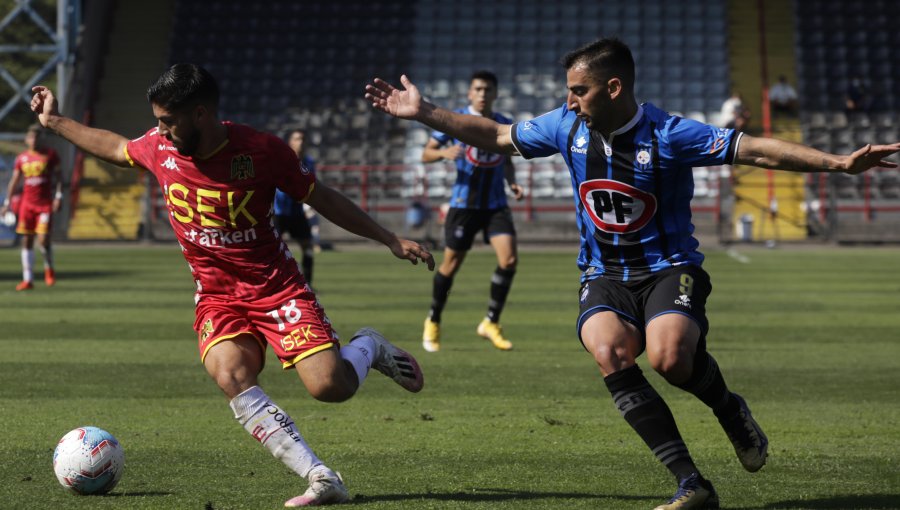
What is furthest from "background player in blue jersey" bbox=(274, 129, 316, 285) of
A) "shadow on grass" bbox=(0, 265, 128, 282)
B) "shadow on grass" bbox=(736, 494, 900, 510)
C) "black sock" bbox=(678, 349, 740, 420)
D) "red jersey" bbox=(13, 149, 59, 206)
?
"shadow on grass" bbox=(736, 494, 900, 510)

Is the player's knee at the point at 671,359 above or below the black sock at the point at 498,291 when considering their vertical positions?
above

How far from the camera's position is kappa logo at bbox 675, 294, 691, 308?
5.35m

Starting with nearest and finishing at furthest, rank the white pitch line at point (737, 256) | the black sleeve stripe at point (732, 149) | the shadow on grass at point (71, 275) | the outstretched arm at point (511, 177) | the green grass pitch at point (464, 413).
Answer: the black sleeve stripe at point (732, 149) < the green grass pitch at point (464, 413) < the outstretched arm at point (511, 177) < the shadow on grass at point (71, 275) < the white pitch line at point (737, 256)

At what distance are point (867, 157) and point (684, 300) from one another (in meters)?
0.96

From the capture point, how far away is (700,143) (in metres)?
5.38

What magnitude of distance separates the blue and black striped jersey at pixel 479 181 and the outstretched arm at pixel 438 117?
5434mm

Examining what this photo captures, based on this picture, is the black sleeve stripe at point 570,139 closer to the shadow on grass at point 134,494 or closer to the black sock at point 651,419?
the black sock at point 651,419

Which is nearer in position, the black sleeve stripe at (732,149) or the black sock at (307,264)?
the black sleeve stripe at (732,149)

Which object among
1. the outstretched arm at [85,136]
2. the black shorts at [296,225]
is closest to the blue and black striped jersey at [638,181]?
the outstretched arm at [85,136]

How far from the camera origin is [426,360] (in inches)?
406

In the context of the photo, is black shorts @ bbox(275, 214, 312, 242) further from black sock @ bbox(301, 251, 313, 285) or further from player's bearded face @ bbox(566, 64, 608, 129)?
player's bearded face @ bbox(566, 64, 608, 129)

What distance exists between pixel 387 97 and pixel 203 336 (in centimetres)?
A: 136

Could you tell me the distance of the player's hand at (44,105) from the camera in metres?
5.98

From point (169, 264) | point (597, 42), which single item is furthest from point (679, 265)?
point (169, 264)
